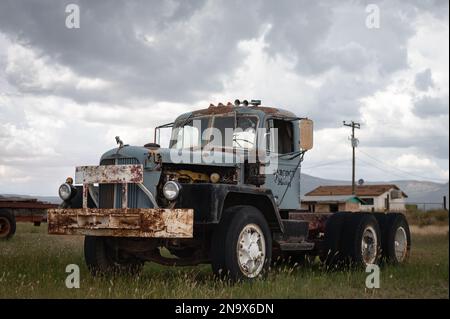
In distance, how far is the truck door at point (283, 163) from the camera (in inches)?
352

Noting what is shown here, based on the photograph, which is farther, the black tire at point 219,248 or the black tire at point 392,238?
the black tire at point 392,238

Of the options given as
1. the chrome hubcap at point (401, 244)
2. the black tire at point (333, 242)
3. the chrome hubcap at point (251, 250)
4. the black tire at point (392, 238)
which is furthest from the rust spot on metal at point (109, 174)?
the chrome hubcap at point (401, 244)

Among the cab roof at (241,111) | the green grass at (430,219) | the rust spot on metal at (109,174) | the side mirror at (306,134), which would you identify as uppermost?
the cab roof at (241,111)

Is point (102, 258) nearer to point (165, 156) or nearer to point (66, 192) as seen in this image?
point (66, 192)

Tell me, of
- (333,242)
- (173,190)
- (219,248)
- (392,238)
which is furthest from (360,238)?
(173,190)

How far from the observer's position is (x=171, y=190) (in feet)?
23.0

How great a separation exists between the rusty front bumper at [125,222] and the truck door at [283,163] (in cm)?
229

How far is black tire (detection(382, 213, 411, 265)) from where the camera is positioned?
1070 centimetres

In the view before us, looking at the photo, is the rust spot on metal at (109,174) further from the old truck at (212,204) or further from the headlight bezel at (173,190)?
the headlight bezel at (173,190)

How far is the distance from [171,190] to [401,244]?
19.3 feet

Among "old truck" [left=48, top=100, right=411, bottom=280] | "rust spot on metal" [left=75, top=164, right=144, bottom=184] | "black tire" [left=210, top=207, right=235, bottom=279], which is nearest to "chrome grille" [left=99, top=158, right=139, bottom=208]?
"old truck" [left=48, top=100, right=411, bottom=280]

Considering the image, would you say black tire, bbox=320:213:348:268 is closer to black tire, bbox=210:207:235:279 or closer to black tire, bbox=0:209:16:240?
black tire, bbox=210:207:235:279

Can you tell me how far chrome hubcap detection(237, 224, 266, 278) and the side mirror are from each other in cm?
156
